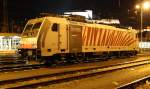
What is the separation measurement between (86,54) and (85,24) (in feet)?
7.92

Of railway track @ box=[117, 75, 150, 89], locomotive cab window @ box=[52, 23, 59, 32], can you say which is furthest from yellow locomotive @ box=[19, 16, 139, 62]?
railway track @ box=[117, 75, 150, 89]

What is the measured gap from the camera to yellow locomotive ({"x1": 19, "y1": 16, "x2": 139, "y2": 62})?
19.8 meters

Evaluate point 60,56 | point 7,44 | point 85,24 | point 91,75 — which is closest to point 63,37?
point 60,56

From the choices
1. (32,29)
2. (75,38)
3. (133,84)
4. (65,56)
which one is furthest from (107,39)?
(133,84)

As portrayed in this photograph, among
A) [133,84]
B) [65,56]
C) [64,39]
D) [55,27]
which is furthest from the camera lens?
[65,56]

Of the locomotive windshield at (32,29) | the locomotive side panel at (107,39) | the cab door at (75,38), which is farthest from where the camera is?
the locomotive side panel at (107,39)

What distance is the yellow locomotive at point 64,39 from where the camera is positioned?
1980 centimetres

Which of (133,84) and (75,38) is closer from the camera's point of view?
(133,84)

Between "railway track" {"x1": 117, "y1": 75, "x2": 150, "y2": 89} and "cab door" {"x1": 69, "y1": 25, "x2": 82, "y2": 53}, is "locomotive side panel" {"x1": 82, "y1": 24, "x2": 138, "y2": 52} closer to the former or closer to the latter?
"cab door" {"x1": 69, "y1": 25, "x2": 82, "y2": 53}

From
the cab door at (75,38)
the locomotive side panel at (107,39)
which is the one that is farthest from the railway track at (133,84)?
the locomotive side panel at (107,39)

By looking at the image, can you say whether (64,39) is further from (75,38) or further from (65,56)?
(75,38)

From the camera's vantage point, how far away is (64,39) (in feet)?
70.2

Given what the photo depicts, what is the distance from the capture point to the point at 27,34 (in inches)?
826

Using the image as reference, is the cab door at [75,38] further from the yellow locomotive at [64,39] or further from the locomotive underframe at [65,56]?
the locomotive underframe at [65,56]
